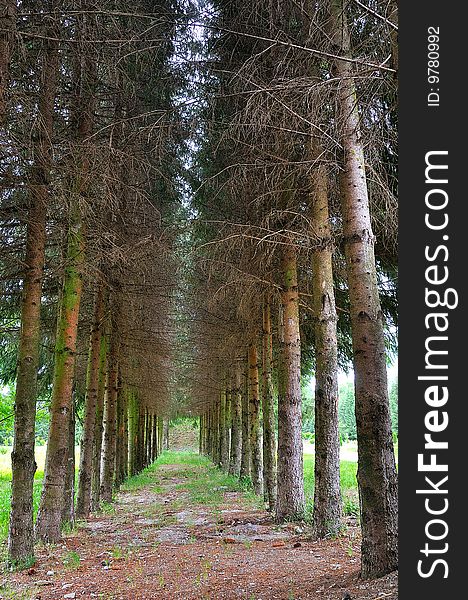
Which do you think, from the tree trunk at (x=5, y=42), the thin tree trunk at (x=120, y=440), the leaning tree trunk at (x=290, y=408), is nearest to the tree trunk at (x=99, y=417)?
the thin tree trunk at (x=120, y=440)

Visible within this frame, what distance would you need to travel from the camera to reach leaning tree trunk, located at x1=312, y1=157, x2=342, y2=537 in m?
8.17

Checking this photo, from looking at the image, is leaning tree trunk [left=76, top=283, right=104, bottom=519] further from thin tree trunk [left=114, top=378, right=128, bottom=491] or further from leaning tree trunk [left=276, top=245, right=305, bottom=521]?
thin tree trunk [left=114, top=378, right=128, bottom=491]

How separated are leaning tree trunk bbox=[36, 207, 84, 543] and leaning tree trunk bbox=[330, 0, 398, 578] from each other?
450 centimetres

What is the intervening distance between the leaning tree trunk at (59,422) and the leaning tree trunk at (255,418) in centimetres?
716

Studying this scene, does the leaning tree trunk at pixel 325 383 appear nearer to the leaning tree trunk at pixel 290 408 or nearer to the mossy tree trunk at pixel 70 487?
the leaning tree trunk at pixel 290 408

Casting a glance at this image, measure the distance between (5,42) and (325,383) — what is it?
5968mm

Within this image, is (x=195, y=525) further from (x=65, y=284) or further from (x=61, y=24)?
(x=61, y=24)

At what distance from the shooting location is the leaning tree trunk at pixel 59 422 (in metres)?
8.49

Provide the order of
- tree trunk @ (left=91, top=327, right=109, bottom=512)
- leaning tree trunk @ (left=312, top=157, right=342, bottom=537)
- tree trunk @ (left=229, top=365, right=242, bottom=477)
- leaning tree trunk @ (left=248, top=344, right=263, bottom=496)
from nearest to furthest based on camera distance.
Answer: leaning tree trunk @ (left=312, top=157, right=342, bottom=537) < tree trunk @ (left=91, top=327, right=109, bottom=512) < leaning tree trunk @ (left=248, top=344, right=263, bottom=496) < tree trunk @ (left=229, top=365, right=242, bottom=477)

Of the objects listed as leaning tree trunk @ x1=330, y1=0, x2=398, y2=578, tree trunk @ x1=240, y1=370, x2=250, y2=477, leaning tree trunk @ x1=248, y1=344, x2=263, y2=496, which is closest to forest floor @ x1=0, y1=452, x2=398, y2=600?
leaning tree trunk @ x1=330, y1=0, x2=398, y2=578

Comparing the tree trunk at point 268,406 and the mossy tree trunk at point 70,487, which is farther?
the tree trunk at point 268,406

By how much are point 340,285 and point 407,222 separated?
823 centimetres

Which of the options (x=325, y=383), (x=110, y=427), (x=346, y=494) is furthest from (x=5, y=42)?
(x=346, y=494)

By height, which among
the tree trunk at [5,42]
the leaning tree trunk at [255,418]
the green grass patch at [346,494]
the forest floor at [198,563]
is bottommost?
the green grass patch at [346,494]
